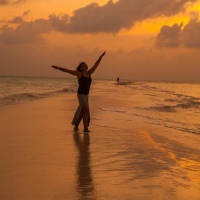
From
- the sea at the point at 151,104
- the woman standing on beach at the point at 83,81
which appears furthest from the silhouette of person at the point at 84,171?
the sea at the point at 151,104

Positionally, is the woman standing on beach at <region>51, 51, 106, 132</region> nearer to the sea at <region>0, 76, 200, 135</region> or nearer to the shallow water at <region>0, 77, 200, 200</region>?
the shallow water at <region>0, 77, 200, 200</region>

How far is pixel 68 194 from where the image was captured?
4.41 m

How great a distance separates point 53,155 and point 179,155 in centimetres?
252

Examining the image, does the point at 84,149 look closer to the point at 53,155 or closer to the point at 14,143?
the point at 53,155

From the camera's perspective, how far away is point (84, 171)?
5.54m

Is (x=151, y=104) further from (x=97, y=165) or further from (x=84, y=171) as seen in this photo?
(x=84, y=171)

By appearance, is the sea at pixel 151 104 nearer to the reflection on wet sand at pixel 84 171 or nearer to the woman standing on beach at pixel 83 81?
the woman standing on beach at pixel 83 81

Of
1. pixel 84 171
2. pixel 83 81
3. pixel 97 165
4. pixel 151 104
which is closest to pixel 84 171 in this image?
pixel 84 171

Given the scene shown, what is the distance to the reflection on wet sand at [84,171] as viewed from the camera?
4535 mm

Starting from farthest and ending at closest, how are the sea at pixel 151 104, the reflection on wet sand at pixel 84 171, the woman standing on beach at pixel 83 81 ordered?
the sea at pixel 151 104 → the woman standing on beach at pixel 83 81 → the reflection on wet sand at pixel 84 171

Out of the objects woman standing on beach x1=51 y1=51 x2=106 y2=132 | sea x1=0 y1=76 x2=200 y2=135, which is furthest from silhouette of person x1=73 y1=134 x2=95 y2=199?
sea x1=0 y1=76 x2=200 y2=135

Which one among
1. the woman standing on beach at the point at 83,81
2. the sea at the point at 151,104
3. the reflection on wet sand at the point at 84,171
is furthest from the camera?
the sea at the point at 151,104

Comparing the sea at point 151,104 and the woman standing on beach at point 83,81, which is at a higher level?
the woman standing on beach at point 83,81

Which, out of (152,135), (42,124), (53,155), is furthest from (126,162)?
(42,124)
